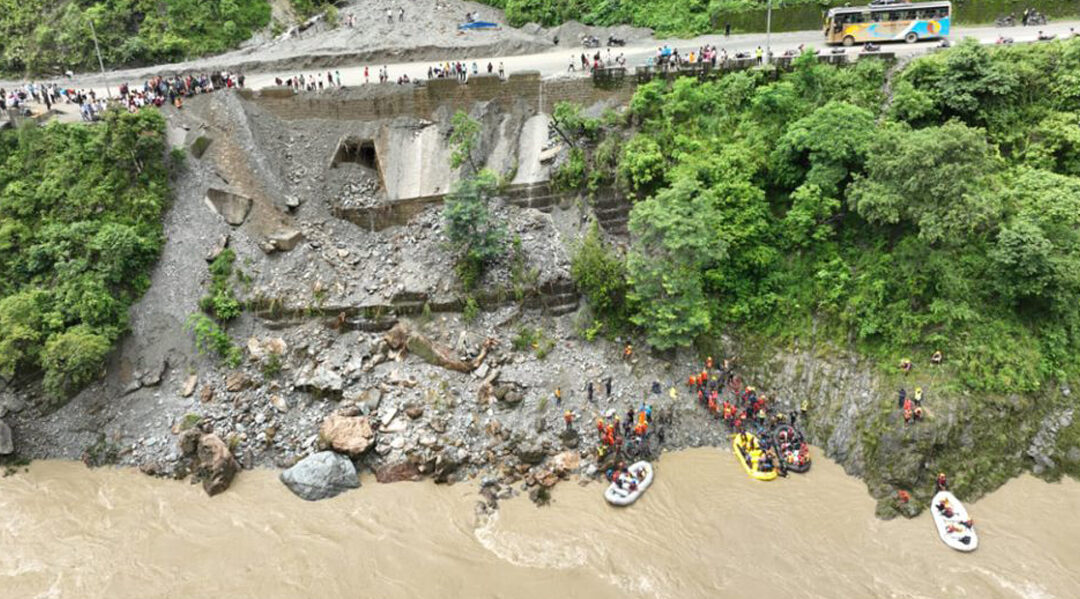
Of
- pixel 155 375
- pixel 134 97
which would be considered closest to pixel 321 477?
pixel 155 375

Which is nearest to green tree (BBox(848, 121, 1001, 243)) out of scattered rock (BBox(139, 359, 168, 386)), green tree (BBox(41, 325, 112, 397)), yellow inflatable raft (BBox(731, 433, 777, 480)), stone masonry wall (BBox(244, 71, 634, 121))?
yellow inflatable raft (BBox(731, 433, 777, 480))

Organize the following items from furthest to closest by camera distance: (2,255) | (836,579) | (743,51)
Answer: (743,51) → (2,255) → (836,579)

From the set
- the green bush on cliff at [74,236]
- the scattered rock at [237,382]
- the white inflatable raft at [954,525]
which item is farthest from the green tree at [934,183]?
the green bush on cliff at [74,236]

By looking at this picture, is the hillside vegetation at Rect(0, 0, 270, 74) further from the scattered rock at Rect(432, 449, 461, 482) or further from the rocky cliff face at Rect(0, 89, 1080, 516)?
the scattered rock at Rect(432, 449, 461, 482)

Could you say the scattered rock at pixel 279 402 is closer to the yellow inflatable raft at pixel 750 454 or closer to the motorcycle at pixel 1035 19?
the yellow inflatable raft at pixel 750 454

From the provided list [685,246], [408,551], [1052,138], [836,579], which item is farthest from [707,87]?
[408,551]

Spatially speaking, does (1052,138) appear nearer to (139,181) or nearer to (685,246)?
(685,246)
